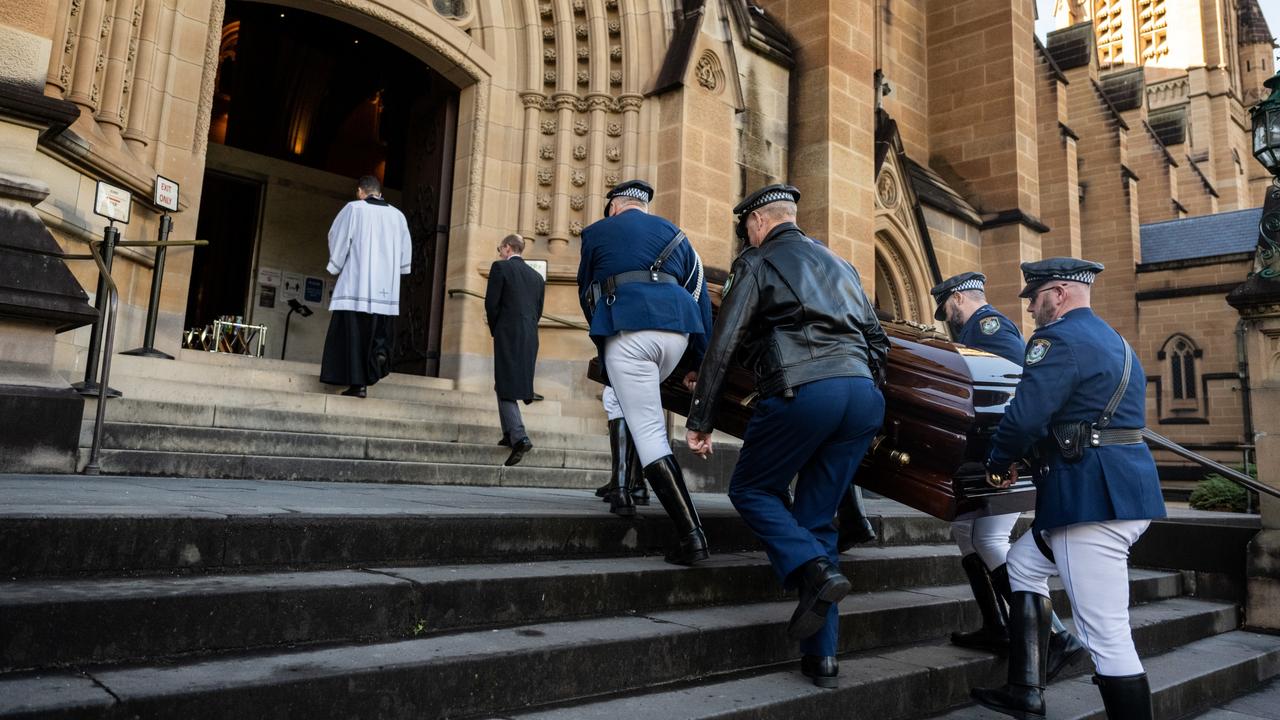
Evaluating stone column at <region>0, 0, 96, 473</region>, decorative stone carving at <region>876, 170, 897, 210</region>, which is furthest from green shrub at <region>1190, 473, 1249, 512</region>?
stone column at <region>0, 0, 96, 473</region>

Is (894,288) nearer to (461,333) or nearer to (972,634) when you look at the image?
(461,333)

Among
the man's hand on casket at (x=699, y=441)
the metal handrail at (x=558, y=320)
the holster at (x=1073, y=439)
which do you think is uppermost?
the metal handrail at (x=558, y=320)

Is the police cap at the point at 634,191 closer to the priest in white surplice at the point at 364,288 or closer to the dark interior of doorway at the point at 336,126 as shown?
the priest in white surplice at the point at 364,288

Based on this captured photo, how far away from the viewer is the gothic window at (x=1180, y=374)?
87.5ft

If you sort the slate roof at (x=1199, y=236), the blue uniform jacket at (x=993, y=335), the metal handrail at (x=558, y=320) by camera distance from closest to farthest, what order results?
the blue uniform jacket at (x=993, y=335) → the metal handrail at (x=558, y=320) → the slate roof at (x=1199, y=236)

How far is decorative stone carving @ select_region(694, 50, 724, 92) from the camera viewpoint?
31.7ft

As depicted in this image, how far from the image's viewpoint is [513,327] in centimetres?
657

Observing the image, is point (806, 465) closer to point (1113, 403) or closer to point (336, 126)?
point (1113, 403)

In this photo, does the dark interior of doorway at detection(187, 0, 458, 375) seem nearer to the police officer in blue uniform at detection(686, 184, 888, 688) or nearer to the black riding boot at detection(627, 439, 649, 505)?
the black riding boot at detection(627, 439, 649, 505)

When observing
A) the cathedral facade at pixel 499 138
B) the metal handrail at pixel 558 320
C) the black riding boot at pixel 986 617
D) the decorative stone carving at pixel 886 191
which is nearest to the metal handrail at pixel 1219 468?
the black riding boot at pixel 986 617

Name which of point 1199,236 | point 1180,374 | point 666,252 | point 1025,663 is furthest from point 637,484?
point 1199,236

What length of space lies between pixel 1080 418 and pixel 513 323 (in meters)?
4.32

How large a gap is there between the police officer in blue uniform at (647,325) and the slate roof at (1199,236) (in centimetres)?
2838

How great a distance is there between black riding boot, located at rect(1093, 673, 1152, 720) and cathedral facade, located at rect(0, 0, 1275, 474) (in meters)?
5.28
